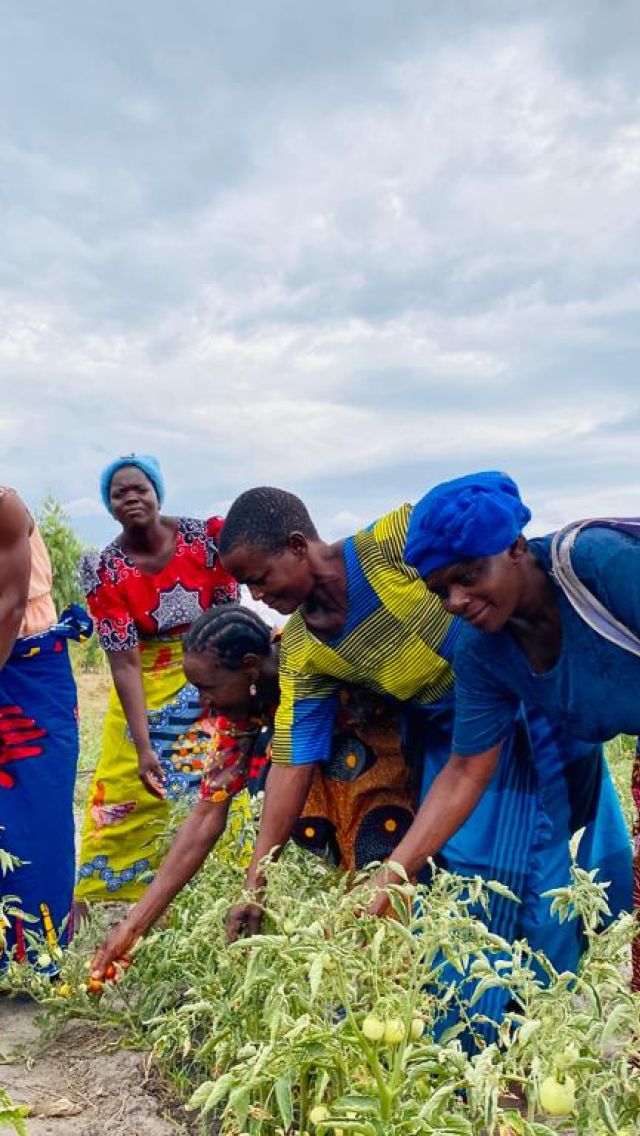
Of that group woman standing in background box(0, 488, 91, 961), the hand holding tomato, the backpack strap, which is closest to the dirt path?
woman standing in background box(0, 488, 91, 961)

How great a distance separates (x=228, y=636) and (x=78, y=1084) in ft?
3.61

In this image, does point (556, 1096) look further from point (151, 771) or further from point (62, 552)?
point (62, 552)

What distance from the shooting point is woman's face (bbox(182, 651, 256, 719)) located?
8.90 ft

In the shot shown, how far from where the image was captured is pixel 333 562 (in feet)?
8.38

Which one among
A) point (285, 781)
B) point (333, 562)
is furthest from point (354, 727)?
point (333, 562)

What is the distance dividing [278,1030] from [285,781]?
1080mm

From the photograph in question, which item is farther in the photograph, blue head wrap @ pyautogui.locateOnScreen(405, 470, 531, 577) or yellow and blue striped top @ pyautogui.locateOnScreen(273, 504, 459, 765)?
yellow and blue striped top @ pyautogui.locateOnScreen(273, 504, 459, 765)

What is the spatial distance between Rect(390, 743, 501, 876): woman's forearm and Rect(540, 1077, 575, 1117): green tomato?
0.97 m

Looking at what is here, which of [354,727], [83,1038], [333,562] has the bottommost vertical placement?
[83,1038]

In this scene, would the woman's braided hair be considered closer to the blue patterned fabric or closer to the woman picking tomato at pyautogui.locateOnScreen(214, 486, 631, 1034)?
the woman picking tomato at pyautogui.locateOnScreen(214, 486, 631, 1034)

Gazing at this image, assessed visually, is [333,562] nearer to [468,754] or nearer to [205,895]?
[468,754]

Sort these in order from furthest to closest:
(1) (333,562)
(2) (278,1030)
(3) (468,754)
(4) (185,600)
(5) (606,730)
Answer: (4) (185,600) < (1) (333,562) < (3) (468,754) < (5) (606,730) < (2) (278,1030)

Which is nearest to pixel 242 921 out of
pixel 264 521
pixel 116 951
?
pixel 116 951

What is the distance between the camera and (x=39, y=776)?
314 centimetres
